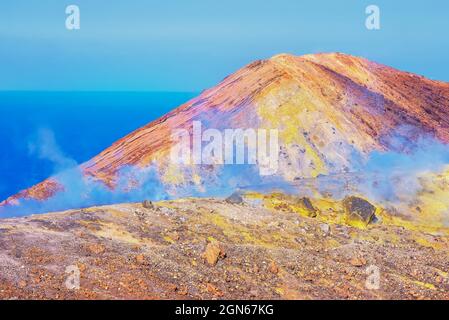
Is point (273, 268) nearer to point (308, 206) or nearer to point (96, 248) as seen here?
point (96, 248)

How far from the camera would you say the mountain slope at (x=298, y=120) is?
31938 mm

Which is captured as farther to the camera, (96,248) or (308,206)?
(308,206)

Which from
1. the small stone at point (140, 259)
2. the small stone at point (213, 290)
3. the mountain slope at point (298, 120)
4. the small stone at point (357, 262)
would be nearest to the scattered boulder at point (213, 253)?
the small stone at point (213, 290)

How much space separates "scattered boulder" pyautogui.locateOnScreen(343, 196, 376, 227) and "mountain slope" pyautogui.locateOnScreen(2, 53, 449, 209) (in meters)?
3.77

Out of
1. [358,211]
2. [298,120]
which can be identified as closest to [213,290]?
[358,211]

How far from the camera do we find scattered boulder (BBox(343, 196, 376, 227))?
92.3ft

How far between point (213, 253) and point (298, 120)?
47.5ft

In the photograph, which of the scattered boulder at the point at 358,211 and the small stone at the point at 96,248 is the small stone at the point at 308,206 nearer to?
the scattered boulder at the point at 358,211

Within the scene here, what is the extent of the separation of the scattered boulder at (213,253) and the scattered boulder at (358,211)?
8.33 m

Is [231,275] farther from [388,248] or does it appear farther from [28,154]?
[28,154]

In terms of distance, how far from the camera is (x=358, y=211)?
28.4 meters
